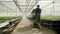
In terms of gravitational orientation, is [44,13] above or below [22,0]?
below

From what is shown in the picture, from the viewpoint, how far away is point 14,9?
32.0 meters

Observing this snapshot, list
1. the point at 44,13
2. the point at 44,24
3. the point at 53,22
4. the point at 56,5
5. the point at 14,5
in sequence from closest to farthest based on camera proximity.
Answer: the point at 53,22, the point at 44,24, the point at 44,13, the point at 56,5, the point at 14,5

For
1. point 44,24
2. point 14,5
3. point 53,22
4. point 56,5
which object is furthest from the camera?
point 14,5

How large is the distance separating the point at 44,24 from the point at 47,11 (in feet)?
49.3

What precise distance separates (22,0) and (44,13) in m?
5.48

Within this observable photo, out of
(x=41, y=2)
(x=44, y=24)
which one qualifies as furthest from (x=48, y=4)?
(x=44, y=24)

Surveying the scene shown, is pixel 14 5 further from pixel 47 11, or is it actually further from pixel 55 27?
pixel 55 27

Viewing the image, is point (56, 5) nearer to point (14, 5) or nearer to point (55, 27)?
point (14, 5)

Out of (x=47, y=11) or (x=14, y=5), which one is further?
(x=14, y=5)

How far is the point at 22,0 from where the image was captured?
30.7 m

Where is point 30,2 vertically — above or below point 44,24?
above

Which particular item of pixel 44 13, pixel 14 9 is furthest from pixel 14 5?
pixel 44 13

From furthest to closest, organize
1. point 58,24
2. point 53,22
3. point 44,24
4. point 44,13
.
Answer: point 44,13
point 44,24
point 53,22
point 58,24

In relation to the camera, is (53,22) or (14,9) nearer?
(53,22)
